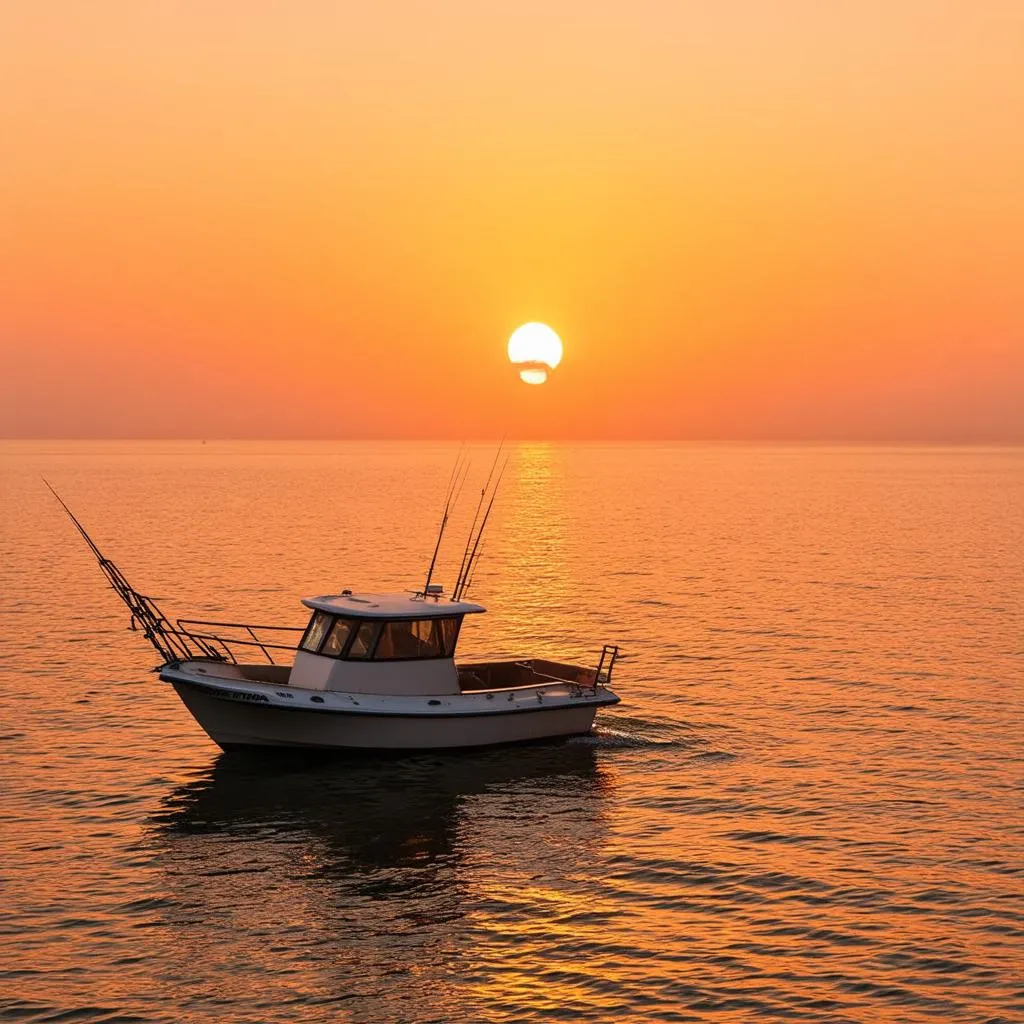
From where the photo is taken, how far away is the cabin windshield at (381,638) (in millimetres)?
29594

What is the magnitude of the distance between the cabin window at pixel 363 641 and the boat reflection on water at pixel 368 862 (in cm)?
272

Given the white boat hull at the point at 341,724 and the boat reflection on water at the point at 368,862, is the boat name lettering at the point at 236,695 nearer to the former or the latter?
the white boat hull at the point at 341,724

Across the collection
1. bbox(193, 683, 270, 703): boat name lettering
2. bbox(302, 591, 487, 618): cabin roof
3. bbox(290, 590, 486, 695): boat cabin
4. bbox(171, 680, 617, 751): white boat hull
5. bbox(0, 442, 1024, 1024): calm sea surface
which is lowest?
bbox(0, 442, 1024, 1024): calm sea surface

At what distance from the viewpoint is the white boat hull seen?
28609 millimetres

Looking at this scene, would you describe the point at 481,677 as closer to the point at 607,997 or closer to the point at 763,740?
the point at 763,740

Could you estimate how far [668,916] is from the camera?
66.5 feet

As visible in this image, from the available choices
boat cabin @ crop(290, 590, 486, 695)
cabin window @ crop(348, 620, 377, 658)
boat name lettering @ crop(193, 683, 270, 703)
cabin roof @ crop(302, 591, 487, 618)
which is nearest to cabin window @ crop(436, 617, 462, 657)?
boat cabin @ crop(290, 590, 486, 695)

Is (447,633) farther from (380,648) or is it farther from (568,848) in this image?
(568,848)

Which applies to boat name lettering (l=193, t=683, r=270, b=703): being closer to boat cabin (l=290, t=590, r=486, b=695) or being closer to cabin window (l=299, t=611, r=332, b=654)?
boat cabin (l=290, t=590, r=486, b=695)

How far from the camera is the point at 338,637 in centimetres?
2991

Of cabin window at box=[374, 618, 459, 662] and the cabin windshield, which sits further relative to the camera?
cabin window at box=[374, 618, 459, 662]

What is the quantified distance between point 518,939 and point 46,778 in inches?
545

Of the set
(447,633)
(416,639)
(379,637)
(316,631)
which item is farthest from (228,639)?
(447,633)

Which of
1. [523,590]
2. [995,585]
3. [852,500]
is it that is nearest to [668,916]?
[523,590]
